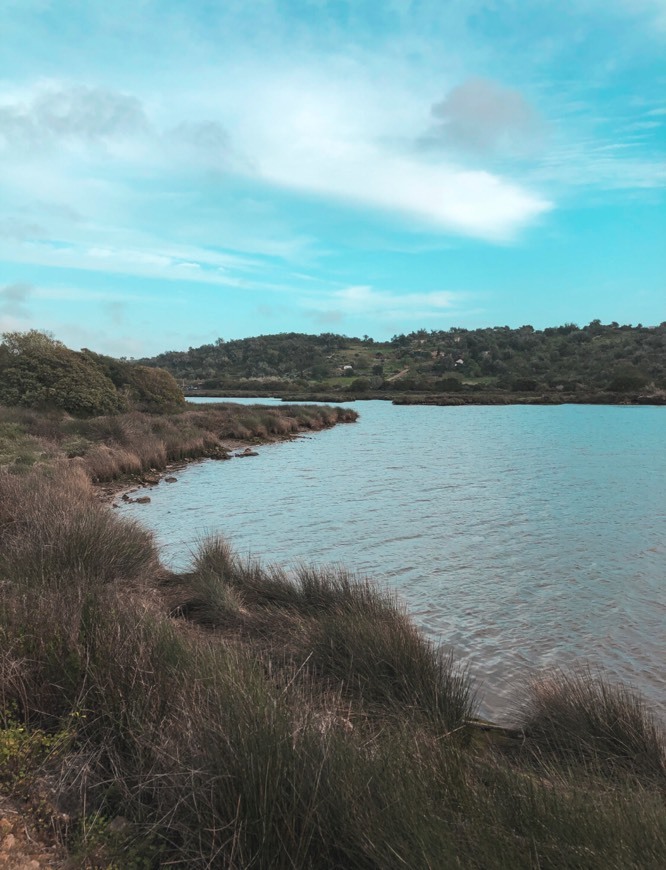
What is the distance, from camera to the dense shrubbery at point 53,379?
29.8m

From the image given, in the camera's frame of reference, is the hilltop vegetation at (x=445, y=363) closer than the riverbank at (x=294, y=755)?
No

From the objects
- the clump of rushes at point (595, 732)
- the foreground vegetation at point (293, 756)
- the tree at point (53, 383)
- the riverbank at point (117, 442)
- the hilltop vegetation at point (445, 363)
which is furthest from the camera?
the hilltop vegetation at point (445, 363)

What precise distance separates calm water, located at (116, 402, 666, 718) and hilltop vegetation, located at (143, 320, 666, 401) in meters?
63.6

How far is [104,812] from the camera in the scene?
117 inches

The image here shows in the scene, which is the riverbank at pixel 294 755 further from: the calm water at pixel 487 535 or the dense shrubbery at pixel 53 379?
the dense shrubbery at pixel 53 379

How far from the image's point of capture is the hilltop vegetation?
3821 inches

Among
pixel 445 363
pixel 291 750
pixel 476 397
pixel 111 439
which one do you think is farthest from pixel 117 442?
pixel 445 363

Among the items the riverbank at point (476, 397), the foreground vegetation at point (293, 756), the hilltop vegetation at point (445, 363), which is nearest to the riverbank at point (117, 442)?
the foreground vegetation at point (293, 756)

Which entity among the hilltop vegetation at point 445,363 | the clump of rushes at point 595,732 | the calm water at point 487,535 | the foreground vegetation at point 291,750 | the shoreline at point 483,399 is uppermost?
the hilltop vegetation at point 445,363

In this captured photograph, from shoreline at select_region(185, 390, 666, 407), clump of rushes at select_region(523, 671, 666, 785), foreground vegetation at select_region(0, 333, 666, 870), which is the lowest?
clump of rushes at select_region(523, 671, 666, 785)

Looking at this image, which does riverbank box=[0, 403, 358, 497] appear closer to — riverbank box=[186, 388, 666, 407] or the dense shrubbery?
the dense shrubbery

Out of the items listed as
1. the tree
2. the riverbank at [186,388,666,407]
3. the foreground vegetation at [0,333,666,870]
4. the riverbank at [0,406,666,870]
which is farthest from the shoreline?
the riverbank at [0,406,666,870]

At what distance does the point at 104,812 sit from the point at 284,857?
1.02 m

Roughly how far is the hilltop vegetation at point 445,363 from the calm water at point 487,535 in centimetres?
6361
